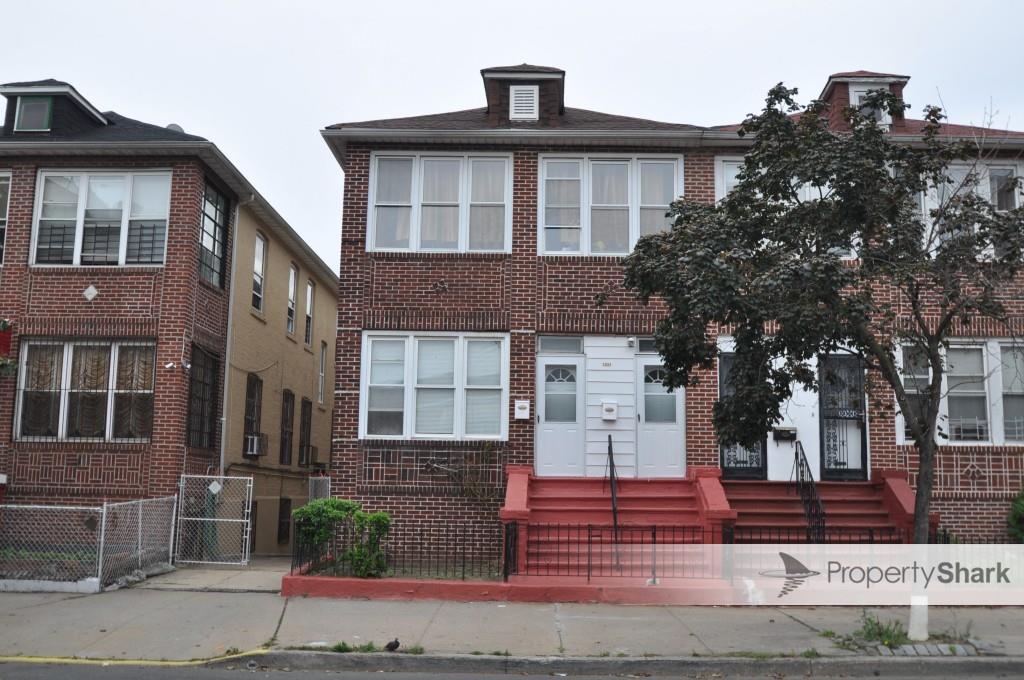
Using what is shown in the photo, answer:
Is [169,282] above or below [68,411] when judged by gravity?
above

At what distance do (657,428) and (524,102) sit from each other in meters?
6.02

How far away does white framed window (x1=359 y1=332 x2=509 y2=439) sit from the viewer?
15578 millimetres

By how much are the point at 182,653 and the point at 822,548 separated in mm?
8274

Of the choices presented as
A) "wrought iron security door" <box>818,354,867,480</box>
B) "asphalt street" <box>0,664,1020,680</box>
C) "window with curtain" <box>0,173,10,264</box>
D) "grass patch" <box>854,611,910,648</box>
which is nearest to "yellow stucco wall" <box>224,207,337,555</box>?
"window with curtain" <box>0,173,10,264</box>

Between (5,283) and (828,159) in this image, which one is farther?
(5,283)

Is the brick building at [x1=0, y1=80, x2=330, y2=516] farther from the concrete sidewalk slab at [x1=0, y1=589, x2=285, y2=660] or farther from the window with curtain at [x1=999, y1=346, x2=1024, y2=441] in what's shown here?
the window with curtain at [x1=999, y1=346, x2=1024, y2=441]

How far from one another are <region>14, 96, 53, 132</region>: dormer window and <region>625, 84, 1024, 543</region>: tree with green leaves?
11519 millimetres

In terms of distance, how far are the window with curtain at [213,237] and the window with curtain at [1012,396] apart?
13578 millimetres

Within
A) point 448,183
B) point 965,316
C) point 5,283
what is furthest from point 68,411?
point 965,316

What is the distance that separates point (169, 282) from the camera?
16125mm

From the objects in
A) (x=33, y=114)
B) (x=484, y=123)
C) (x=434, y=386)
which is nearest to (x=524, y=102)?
(x=484, y=123)

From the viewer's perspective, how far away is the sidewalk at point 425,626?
9.41 meters

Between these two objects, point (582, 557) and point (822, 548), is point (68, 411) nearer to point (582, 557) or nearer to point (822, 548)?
point (582, 557)

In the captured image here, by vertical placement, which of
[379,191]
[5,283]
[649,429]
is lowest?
[649,429]
